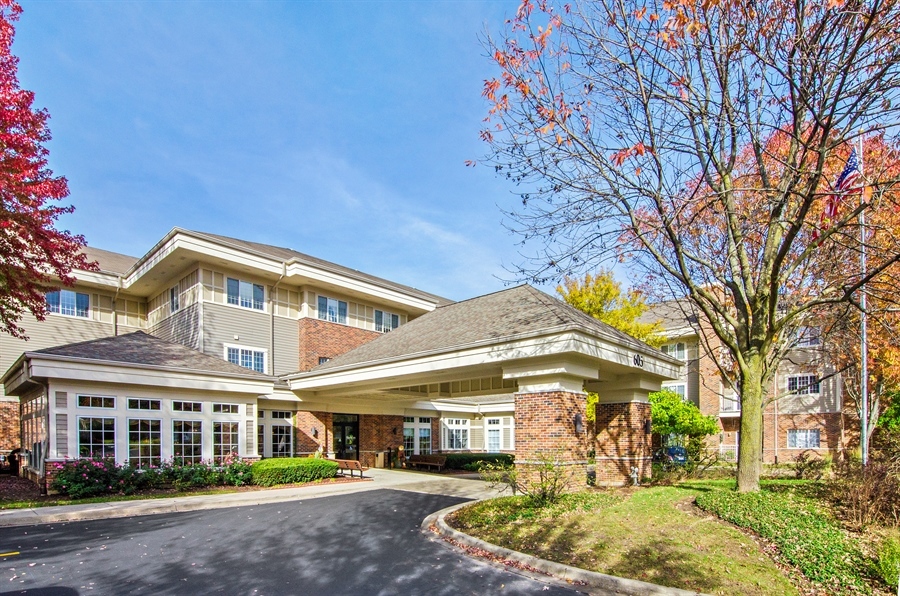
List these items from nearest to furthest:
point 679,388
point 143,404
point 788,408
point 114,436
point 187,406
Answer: point 114,436, point 143,404, point 187,406, point 788,408, point 679,388

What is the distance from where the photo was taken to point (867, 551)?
7496mm

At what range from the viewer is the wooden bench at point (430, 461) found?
25.1 metres

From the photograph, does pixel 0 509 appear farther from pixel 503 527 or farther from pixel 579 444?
pixel 579 444

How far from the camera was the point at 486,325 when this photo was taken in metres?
15.6

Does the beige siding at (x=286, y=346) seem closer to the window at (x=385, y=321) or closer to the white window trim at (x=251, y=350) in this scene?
the white window trim at (x=251, y=350)

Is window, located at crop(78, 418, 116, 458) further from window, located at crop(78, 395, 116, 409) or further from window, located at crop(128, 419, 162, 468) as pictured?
window, located at crop(128, 419, 162, 468)

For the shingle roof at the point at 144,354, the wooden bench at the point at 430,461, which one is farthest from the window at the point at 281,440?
the wooden bench at the point at 430,461

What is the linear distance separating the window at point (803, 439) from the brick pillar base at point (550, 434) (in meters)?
24.6

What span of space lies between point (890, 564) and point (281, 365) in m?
22.4

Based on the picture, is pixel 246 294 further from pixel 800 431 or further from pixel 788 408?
pixel 800 431

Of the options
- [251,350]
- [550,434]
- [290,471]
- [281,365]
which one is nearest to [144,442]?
[290,471]

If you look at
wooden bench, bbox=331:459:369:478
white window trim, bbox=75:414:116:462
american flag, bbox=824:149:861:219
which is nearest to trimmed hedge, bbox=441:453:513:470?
wooden bench, bbox=331:459:369:478

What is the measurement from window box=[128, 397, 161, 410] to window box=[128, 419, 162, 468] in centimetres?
39

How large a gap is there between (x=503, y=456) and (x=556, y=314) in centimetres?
1739
